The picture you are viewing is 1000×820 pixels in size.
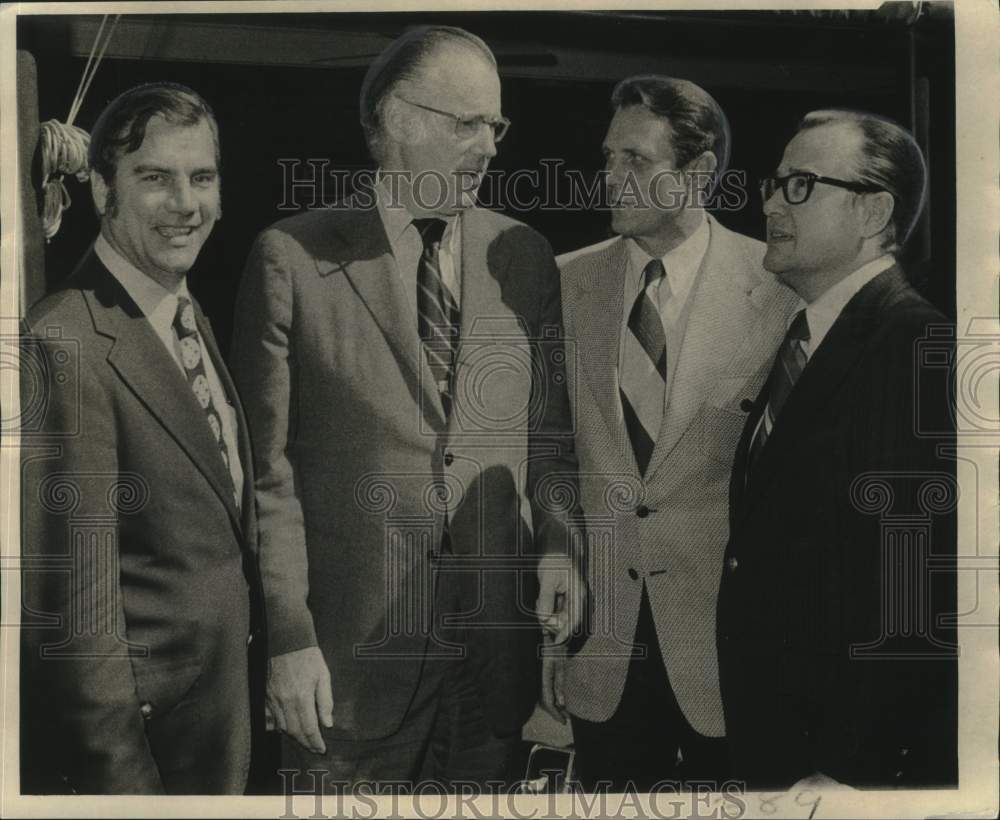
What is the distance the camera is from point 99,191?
2738 mm

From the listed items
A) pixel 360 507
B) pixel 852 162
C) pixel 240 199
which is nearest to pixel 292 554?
pixel 360 507

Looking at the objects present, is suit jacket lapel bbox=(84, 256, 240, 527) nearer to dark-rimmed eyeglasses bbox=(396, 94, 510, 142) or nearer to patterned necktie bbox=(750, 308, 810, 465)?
dark-rimmed eyeglasses bbox=(396, 94, 510, 142)

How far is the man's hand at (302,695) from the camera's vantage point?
8.92 feet

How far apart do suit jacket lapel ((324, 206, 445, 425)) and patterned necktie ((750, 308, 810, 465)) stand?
81cm

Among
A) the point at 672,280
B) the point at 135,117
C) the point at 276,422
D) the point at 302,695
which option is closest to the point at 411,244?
the point at 276,422

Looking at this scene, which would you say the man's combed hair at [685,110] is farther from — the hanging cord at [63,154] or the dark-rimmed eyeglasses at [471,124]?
the hanging cord at [63,154]

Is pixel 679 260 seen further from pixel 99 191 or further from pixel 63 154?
pixel 63 154

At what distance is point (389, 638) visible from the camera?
2.71 m

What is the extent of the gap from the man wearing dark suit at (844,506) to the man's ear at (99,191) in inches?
66.3

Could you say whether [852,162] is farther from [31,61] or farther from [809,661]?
[31,61]

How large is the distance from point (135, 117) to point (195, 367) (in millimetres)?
656

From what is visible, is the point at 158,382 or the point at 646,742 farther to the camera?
the point at 646,742

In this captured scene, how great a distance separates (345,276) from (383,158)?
0.32 metres

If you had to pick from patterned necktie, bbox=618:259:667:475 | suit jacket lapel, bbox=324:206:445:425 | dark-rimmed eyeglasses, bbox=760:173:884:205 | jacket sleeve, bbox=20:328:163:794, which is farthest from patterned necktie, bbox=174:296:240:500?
dark-rimmed eyeglasses, bbox=760:173:884:205
